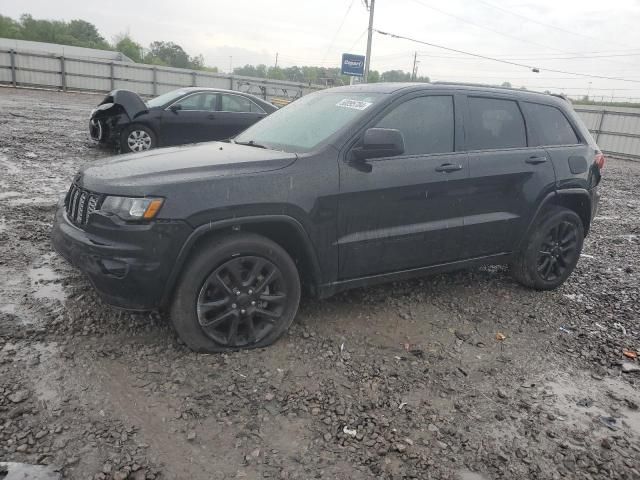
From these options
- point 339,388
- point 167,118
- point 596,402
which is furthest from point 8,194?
point 596,402

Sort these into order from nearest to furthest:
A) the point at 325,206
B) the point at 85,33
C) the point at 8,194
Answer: the point at 325,206, the point at 8,194, the point at 85,33

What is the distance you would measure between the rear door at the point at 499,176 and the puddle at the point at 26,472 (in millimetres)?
3198

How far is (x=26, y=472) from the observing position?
7.18 ft

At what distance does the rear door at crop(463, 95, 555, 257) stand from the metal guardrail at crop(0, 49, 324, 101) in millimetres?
22126

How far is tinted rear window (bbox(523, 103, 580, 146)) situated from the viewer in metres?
4.56

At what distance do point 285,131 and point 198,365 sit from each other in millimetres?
1930

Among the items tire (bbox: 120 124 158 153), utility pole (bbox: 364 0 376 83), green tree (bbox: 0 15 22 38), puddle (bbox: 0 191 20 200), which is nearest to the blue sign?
utility pole (bbox: 364 0 376 83)

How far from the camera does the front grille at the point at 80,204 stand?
3.07m

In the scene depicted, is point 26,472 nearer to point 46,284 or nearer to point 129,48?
point 46,284

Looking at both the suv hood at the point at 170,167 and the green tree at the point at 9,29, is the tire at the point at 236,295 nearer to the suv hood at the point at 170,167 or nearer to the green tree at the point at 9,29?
the suv hood at the point at 170,167

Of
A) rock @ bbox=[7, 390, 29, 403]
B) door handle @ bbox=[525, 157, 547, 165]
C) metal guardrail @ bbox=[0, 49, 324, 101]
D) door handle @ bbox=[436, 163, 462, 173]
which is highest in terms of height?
metal guardrail @ bbox=[0, 49, 324, 101]

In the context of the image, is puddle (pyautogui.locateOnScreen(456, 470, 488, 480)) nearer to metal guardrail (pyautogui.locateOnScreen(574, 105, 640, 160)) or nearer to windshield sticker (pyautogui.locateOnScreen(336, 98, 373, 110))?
windshield sticker (pyautogui.locateOnScreen(336, 98, 373, 110))

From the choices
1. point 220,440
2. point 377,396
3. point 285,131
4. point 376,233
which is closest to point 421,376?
point 377,396

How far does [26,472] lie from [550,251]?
4.37 metres
